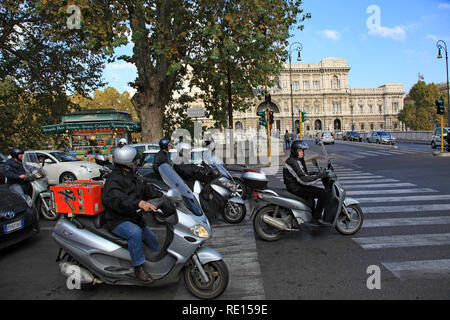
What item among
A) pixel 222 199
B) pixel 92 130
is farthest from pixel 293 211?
pixel 92 130

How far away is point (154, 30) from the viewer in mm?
16078

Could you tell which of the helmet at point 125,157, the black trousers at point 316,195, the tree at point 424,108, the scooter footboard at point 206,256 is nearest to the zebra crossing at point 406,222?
the black trousers at point 316,195

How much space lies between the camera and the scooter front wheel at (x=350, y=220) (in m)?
5.74

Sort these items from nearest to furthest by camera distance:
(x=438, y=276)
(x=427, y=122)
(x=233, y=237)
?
(x=438, y=276) → (x=233, y=237) → (x=427, y=122)

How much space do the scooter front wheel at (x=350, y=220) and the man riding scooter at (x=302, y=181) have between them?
52cm

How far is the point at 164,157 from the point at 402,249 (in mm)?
4643

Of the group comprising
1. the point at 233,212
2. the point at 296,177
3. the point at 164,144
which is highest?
the point at 164,144

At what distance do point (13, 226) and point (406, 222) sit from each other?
6539 millimetres

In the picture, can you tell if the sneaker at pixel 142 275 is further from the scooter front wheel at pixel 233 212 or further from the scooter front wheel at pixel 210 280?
the scooter front wheel at pixel 233 212

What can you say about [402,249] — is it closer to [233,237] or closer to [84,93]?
[233,237]

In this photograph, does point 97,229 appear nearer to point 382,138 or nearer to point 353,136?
point 382,138

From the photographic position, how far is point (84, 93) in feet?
70.3

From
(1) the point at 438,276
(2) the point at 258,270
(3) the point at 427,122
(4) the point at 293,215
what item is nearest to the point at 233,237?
(4) the point at 293,215

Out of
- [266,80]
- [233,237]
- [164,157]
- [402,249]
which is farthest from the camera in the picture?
[266,80]
